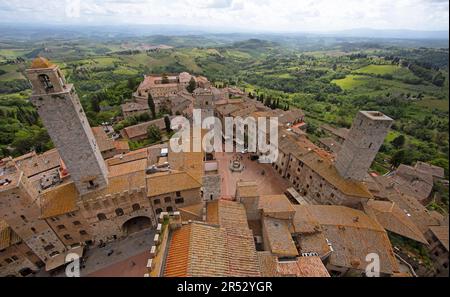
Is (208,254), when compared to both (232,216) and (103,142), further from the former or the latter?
(103,142)

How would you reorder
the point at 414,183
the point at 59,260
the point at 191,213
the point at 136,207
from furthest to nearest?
the point at 414,183 → the point at 136,207 → the point at 59,260 → the point at 191,213

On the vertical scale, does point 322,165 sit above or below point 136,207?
above

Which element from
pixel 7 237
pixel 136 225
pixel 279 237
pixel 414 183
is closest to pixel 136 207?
A: pixel 136 225

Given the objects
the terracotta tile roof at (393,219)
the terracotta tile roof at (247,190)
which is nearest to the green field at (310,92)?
the terracotta tile roof at (393,219)

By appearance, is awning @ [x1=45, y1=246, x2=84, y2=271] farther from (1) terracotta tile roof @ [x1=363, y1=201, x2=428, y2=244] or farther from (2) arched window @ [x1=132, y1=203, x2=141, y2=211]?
(1) terracotta tile roof @ [x1=363, y1=201, x2=428, y2=244]

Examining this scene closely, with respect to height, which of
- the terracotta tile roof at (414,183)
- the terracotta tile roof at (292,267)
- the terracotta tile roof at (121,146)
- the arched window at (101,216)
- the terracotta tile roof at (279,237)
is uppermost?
the terracotta tile roof at (121,146)

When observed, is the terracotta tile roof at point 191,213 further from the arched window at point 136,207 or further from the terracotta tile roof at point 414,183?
the terracotta tile roof at point 414,183
